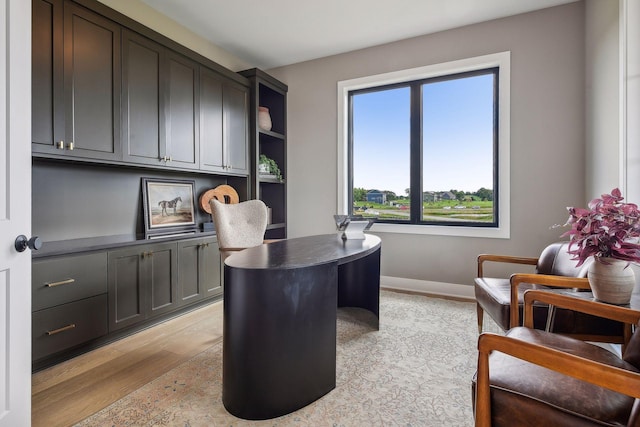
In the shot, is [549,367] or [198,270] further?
[198,270]

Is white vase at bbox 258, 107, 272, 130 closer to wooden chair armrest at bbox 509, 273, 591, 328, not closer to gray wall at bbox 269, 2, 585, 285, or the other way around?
gray wall at bbox 269, 2, 585, 285

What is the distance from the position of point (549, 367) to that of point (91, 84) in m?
3.00

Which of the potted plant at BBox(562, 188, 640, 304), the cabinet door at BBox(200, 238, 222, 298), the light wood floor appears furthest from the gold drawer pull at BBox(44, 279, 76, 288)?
the potted plant at BBox(562, 188, 640, 304)

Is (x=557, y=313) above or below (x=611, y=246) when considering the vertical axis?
below

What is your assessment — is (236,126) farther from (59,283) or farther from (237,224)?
(59,283)

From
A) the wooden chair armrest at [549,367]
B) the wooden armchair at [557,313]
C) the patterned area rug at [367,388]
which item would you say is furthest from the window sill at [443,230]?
the wooden chair armrest at [549,367]

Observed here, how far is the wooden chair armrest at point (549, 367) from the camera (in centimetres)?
88

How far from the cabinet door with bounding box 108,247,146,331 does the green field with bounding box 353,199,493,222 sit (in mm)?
2481

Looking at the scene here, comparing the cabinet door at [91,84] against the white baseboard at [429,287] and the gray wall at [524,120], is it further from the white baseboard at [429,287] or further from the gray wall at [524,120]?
the white baseboard at [429,287]

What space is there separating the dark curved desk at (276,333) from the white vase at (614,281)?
122 centimetres

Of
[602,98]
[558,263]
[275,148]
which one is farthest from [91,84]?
[602,98]

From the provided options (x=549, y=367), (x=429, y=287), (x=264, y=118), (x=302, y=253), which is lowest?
(x=429, y=287)
